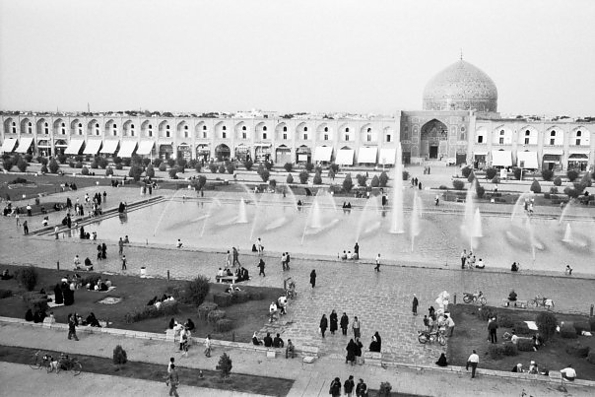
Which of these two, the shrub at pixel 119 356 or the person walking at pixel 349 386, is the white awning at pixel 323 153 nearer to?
the shrub at pixel 119 356

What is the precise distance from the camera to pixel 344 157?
4769 cm

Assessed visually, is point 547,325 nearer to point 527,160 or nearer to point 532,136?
point 527,160

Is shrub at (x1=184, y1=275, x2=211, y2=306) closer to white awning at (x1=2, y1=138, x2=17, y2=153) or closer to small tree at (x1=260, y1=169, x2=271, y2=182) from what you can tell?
small tree at (x1=260, y1=169, x2=271, y2=182)

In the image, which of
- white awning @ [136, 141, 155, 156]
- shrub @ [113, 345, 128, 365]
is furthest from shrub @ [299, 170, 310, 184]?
shrub @ [113, 345, 128, 365]

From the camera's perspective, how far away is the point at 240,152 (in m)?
51.9

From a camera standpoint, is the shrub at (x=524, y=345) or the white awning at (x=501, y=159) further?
the white awning at (x=501, y=159)

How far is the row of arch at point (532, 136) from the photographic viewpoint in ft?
147

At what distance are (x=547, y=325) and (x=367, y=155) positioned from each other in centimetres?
3662

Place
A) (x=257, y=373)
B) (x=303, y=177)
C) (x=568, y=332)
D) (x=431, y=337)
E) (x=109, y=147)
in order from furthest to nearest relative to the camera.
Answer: (x=109, y=147), (x=303, y=177), (x=568, y=332), (x=431, y=337), (x=257, y=373)

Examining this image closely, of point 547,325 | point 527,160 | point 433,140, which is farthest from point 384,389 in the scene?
point 433,140

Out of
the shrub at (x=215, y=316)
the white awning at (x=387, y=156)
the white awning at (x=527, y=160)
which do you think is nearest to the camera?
the shrub at (x=215, y=316)

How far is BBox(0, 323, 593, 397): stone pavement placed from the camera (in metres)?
9.32

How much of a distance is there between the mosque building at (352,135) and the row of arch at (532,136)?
0.08 metres

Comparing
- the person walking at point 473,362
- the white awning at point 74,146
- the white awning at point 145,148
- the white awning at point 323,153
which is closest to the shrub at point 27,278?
the person walking at point 473,362
